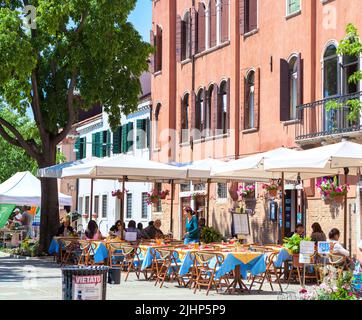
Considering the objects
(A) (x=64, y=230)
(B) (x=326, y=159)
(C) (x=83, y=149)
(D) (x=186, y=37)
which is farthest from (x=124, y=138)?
(B) (x=326, y=159)

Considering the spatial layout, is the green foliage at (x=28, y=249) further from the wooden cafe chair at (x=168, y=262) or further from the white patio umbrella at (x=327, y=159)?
the white patio umbrella at (x=327, y=159)

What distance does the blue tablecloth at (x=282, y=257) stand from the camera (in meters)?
19.1

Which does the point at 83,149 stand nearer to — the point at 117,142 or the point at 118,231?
the point at 117,142

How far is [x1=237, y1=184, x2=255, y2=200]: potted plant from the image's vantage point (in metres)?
32.7

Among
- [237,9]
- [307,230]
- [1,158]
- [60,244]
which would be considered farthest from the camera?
[1,158]

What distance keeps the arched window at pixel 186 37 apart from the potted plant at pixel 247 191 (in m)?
8.17

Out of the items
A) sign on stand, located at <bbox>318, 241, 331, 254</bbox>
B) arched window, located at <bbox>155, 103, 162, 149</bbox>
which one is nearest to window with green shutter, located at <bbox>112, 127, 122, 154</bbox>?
arched window, located at <bbox>155, 103, 162, 149</bbox>

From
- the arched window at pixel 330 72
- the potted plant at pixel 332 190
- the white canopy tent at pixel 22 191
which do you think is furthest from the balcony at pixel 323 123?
the white canopy tent at pixel 22 191

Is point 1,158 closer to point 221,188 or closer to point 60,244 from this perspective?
point 221,188

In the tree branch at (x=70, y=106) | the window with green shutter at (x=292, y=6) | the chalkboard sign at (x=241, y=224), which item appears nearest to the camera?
the chalkboard sign at (x=241, y=224)

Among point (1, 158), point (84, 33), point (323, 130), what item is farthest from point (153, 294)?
point (1, 158)

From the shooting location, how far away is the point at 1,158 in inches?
2657

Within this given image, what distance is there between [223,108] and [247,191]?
4.25m

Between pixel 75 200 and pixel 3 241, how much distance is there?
20652 millimetres
